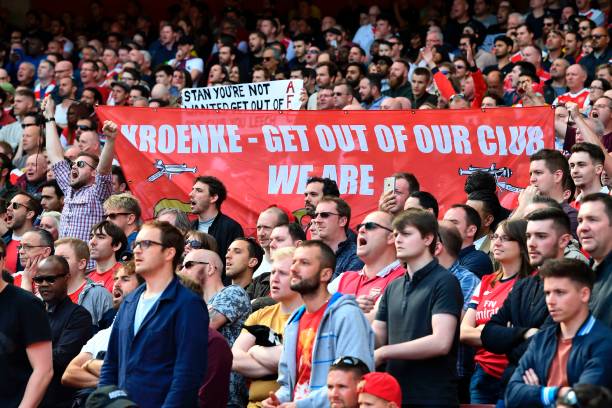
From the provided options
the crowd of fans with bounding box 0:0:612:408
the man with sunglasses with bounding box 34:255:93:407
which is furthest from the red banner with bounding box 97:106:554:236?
the man with sunglasses with bounding box 34:255:93:407

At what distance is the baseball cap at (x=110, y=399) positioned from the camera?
272 inches

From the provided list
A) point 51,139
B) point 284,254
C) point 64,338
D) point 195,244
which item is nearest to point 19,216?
point 51,139

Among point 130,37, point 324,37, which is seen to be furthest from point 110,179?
point 130,37

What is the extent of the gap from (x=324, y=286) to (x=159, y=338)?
109 centimetres

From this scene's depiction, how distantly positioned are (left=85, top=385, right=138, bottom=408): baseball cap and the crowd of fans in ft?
0.05

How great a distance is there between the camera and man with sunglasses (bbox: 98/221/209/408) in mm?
7156

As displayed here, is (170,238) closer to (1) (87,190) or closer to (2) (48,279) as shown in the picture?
(2) (48,279)

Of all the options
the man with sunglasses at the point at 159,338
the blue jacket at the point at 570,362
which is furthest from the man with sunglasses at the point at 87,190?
the blue jacket at the point at 570,362

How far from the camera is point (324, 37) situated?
20797mm

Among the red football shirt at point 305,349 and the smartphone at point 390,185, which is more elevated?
the smartphone at point 390,185

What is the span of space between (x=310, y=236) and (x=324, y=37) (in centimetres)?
1059

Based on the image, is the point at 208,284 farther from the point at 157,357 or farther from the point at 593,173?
the point at 593,173

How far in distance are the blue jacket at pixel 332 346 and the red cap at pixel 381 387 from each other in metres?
0.34

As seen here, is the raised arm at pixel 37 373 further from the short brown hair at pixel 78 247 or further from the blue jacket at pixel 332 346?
the short brown hair at pixel 78 247
